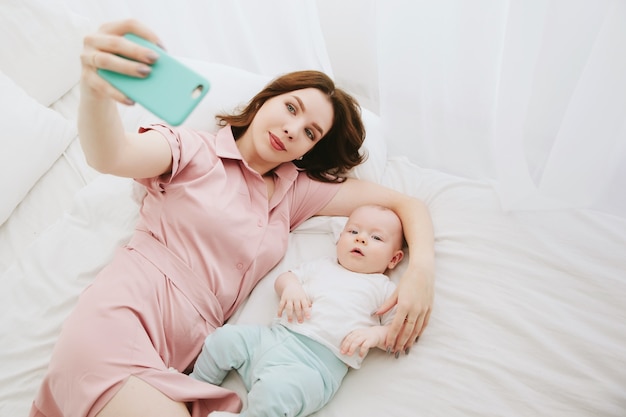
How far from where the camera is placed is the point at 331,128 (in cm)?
134

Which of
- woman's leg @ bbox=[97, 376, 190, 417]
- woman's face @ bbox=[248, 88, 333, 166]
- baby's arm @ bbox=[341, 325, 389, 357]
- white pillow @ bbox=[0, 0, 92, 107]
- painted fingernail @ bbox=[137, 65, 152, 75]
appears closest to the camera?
painted fingernail @ bbox=[137, 65, 152, 75]

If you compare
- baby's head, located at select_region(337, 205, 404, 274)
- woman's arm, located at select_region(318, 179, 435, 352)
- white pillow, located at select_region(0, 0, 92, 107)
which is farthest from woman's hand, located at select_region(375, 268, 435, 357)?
white pillow, located at select_region(0, 0, 92, 107)

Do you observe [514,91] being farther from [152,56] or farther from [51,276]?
[51,276]

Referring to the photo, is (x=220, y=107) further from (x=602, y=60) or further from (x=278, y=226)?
(x=602, y=60)

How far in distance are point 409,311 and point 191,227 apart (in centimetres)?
55

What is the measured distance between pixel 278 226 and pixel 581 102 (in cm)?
77

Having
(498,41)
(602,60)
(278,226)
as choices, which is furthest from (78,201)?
(602,60)

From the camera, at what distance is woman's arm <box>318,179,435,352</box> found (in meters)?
0.99

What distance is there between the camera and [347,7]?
4.83ft

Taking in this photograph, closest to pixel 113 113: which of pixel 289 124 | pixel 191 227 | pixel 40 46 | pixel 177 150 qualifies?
pixel 177 150

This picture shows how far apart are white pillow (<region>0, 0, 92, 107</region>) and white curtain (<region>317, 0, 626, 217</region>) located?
106cm

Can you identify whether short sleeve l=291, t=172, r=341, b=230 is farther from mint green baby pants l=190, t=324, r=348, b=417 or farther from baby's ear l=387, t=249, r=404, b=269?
mint green baby pants l=190, t=324, r=348, b=417

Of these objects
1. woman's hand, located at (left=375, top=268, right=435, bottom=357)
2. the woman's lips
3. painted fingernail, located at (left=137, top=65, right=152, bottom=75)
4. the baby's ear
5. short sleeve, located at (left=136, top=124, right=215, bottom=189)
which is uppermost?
painted fingernail, located at (left=137, top=65, right=152, bottom=75)

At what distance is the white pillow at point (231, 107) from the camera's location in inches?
53.7
